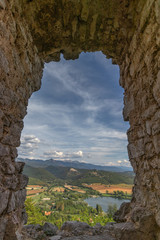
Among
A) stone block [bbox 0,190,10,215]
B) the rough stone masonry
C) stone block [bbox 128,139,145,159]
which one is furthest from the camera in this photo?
stone block [bbox 128,139,145,159]

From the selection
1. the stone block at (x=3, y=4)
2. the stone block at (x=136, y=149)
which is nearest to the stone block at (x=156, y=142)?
the stone block at (x=136, y=149)

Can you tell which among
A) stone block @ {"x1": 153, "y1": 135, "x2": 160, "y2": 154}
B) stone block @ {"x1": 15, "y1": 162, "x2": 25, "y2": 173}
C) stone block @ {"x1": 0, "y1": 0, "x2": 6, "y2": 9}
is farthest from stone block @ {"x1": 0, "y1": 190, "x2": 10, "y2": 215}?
stone block @ {"x1": 0, "y1": 0, "x2": 6, "y2": 9}

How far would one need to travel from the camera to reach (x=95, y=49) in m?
3.52

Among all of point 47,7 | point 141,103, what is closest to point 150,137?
point 141,103

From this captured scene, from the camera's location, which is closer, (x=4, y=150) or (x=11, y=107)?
(x=4, y=150)

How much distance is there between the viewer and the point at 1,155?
1.85m

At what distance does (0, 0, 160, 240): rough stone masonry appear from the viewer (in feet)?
6.43

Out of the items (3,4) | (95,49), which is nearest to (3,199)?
(3,4)

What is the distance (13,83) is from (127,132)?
8.87 ft

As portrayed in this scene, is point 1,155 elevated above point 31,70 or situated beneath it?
situated beneath

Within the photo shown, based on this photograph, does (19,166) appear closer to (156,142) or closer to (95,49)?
(156,142)

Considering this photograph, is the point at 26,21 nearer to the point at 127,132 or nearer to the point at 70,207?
the point at 127,132

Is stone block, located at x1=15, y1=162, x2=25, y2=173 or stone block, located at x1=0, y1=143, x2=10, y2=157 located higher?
stone block, located at x1=0, y1=143, x2=10, y2=157

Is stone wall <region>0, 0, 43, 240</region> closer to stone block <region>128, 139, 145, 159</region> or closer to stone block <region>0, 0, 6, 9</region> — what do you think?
stone block <region>0, 0, 6, 9</region>
